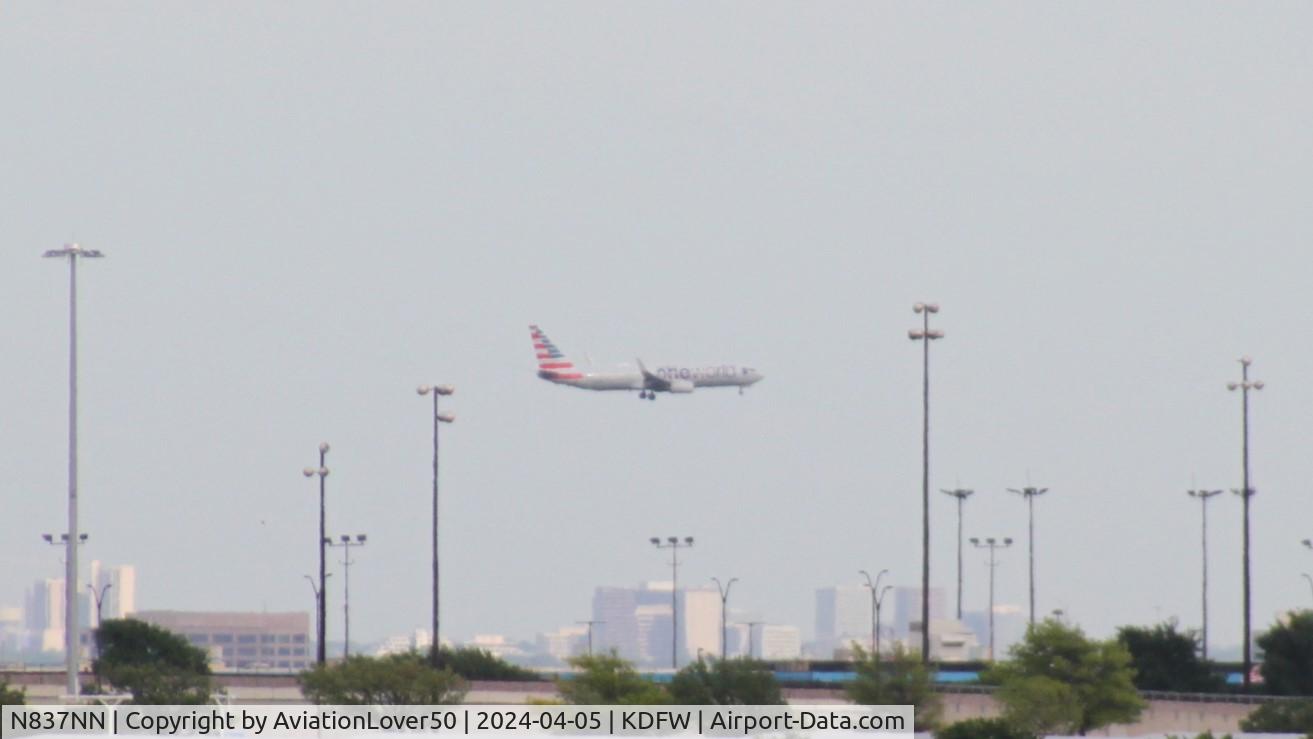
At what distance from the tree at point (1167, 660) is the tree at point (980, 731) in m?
29.7

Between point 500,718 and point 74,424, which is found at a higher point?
point 74,424

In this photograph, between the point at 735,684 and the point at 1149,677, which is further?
the point at 1149,677

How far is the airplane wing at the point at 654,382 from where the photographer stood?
484 ft

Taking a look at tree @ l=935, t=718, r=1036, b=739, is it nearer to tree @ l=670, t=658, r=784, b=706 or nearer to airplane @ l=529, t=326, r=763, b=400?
tree @ l=670, t=658, r=784, b=706

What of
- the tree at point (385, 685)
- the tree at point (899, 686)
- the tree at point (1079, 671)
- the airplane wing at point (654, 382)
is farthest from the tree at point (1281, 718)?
the airplane wing at point (654, 382)

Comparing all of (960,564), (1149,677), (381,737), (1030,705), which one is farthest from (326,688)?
(960,564)

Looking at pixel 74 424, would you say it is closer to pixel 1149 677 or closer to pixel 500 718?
pixel 500 718

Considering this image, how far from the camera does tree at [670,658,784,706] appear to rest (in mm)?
52625

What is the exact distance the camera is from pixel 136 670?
64375 mm

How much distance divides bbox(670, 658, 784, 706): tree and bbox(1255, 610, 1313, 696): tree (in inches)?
890

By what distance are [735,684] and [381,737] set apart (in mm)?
21617

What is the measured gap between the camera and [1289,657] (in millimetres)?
70250

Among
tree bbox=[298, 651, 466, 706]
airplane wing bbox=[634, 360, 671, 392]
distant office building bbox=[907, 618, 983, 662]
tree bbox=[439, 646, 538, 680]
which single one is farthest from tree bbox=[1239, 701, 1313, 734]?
airplane wing bbox=[634, 360, 671, 392]

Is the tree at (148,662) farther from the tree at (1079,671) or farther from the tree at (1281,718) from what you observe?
the tree at (1281,718)
